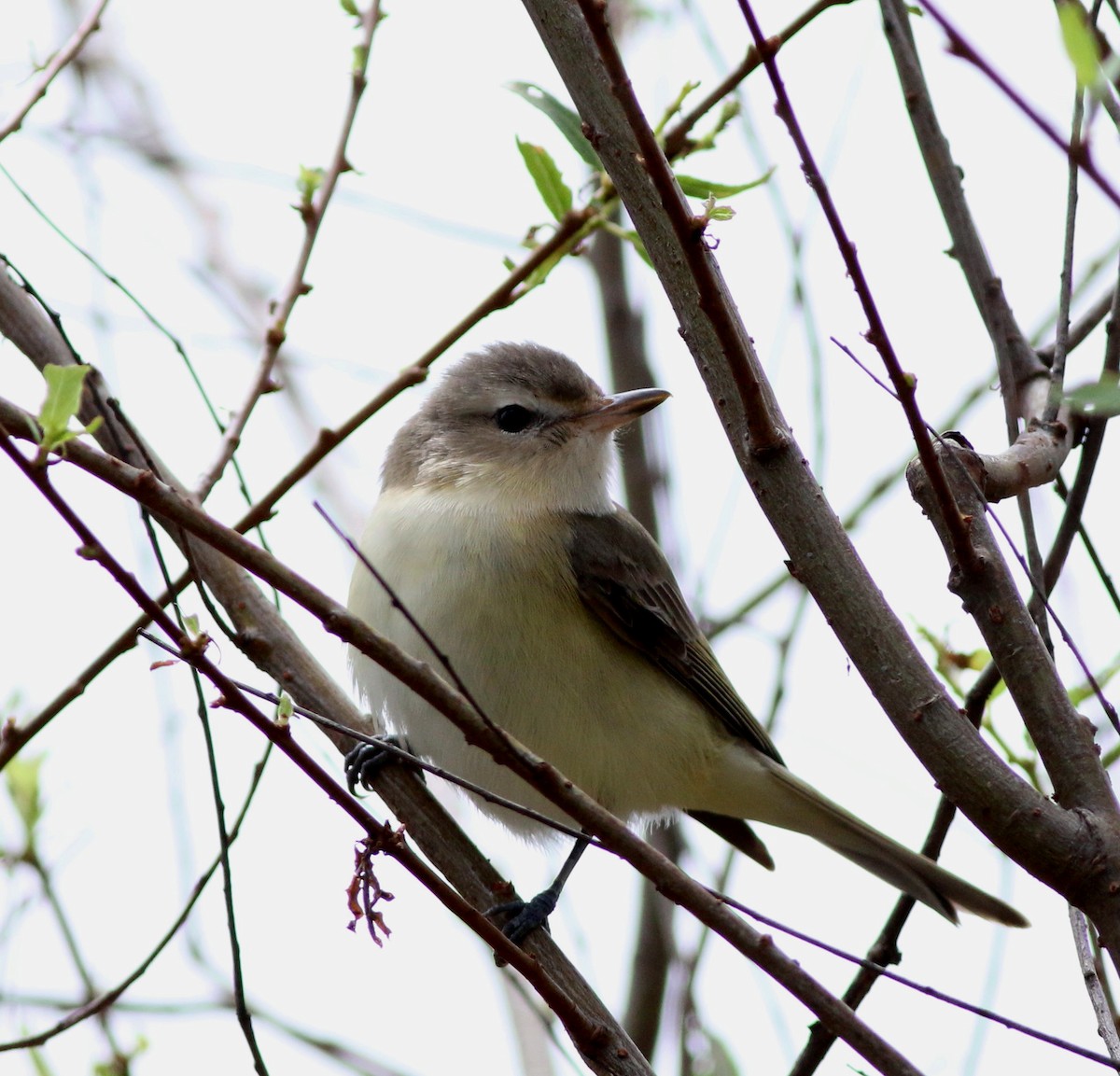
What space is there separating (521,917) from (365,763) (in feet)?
2.03

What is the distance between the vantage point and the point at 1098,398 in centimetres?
161

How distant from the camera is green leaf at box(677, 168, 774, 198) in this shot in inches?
130

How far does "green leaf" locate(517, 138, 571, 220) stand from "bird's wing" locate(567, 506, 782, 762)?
46.7 inches

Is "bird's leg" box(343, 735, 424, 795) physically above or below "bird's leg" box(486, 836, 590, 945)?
above

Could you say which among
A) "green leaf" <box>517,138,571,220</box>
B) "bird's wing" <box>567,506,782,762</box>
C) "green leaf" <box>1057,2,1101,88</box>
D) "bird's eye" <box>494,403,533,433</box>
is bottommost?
"green leaf" <box>1057,2,1101,88</box>

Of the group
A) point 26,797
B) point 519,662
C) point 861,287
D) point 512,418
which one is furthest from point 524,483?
point 861,287

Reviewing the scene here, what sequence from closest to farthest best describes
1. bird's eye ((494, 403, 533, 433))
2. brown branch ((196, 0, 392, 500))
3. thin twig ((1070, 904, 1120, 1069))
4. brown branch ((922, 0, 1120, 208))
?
1. brown branch ((922, 0, 1120, 208))
2. thin twig ((1070, 904, 1120, 1069))
3. brown branch ((196, 0, 392, 500))
4. bird's eye ((494, 403, 533, 433))

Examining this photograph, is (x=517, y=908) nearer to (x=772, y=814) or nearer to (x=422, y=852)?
(x=422, y=852)

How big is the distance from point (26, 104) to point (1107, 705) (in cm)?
283

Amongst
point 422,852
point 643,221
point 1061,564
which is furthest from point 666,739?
point 643,221

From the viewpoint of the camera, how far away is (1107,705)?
8.54 feet

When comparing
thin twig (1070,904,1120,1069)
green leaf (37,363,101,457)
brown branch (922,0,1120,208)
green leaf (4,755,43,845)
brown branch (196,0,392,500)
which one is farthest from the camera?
green leaf (4,755,43,845)

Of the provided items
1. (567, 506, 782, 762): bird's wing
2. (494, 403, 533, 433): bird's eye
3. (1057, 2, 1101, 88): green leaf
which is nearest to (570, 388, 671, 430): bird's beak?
(494, 403, 533, 433): bird's eye

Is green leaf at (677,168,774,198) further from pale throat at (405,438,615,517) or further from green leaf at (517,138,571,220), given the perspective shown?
pale throat at (405,438,615,517)
